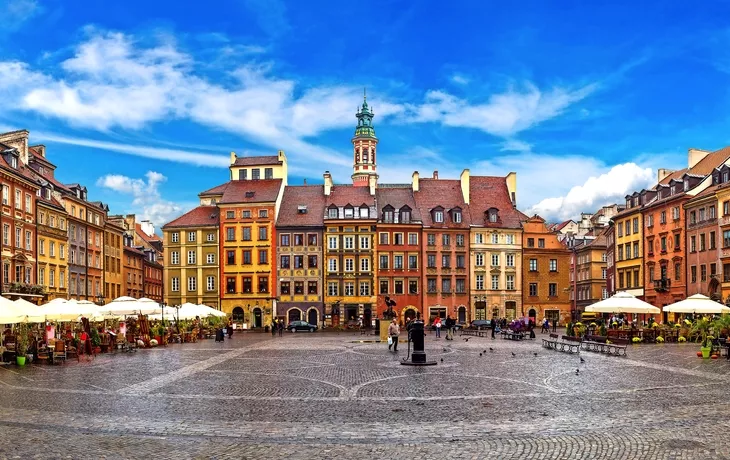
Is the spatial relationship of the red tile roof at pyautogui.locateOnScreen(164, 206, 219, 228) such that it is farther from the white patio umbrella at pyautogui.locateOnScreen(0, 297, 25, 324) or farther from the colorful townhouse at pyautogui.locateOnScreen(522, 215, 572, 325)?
the white patio umbrella at pyautogui.locateOnScreen(0, 297, 25, 324)

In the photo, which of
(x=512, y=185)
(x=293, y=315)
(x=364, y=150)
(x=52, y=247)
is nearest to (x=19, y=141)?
(x=52, y=247)

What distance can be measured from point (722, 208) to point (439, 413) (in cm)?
4586

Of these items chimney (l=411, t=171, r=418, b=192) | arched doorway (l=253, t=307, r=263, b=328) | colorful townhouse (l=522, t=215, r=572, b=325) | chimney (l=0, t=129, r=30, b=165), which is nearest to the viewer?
chimney (l=0, t=129, r=30, b=165)

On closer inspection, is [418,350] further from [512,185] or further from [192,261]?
[512,185]

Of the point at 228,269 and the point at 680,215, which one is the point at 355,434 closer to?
the point at 680,215

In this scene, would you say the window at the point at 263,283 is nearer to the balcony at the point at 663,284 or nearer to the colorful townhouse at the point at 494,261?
the colorful townhouse at the point at 494,261

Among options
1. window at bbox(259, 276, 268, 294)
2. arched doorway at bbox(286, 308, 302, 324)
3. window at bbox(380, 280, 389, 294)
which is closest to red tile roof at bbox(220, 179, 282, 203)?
window at bbox(259, 276, 268, 294)

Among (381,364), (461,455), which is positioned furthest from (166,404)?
(381,364)

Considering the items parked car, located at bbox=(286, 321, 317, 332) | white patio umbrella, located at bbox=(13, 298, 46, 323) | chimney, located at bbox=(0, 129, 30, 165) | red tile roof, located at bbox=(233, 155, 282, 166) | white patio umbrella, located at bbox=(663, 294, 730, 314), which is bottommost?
parked car, located at bbox=(286, 321, 317, 332)

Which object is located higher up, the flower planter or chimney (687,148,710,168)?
chimney (687,148,710,168)

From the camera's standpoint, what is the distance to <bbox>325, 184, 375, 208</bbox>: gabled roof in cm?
7881

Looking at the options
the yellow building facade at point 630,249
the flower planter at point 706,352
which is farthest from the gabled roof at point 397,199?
the flower planter at point 706,352

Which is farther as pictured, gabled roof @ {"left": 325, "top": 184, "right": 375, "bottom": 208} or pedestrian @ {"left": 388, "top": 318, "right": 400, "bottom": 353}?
gabled roof @ {"left": 325, "top": 184, "right": 375, "bottom": 208}

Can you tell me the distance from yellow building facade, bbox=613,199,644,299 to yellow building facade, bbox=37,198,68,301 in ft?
154
